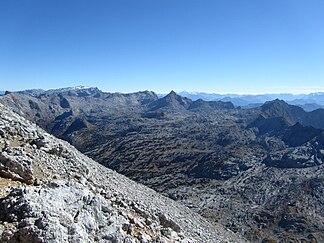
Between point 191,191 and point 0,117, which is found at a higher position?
point 0,117

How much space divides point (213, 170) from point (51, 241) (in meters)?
189

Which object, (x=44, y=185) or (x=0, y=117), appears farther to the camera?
(x=0, y=117)

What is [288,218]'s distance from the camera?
12900 centimetres

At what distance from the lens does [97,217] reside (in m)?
20.3

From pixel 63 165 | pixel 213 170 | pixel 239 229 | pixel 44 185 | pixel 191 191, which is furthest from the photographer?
pixel 213 170

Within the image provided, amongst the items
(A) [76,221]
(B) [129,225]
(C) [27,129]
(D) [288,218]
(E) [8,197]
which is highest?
(C) [27,129]

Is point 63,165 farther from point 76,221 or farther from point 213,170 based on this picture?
point 213,170

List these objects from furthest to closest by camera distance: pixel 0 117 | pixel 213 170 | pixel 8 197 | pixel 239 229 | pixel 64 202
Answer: pixel 213 170 → pixel 239 229 → pixel 0 117 → pixel 64 202 → pixel 8 197

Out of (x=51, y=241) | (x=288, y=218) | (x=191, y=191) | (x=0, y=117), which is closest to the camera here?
(x=51, y=241)

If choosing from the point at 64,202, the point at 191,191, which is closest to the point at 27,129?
the point at 64,202

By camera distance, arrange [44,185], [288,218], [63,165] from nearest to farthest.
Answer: [44,185] → [63,165] → [288,218]

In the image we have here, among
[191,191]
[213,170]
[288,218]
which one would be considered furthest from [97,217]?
[213,170]

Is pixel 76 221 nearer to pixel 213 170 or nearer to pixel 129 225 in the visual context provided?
pixel 129 225

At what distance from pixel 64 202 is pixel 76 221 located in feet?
5.12
